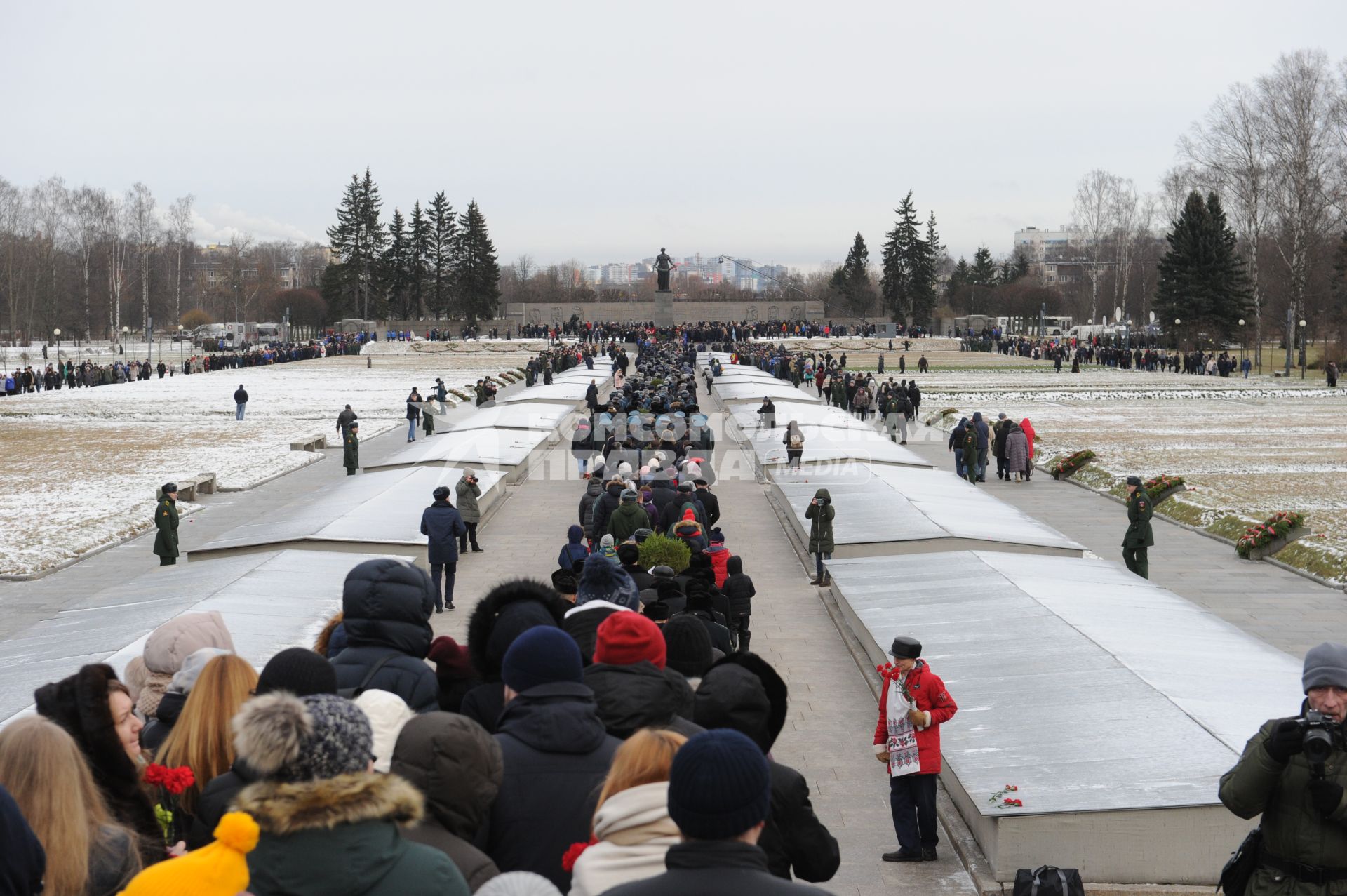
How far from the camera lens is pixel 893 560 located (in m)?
16.4

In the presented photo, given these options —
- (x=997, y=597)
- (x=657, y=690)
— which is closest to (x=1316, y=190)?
(x=997, y=597)

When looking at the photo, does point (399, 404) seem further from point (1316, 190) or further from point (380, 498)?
point (1316, 190)

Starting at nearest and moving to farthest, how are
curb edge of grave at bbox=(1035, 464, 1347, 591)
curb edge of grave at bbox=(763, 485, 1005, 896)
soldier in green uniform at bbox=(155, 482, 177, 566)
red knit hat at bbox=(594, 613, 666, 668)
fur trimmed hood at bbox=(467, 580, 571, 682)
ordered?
1. red knit hat at bbox=(594, 613, 666, 668)
2. fur trimmed hood at bbox=(467, 580, 571, 682)
3. curb edge of grave at bbox=(763, 485, 1005, 896)
4. curb edge of grave at bbox=(1035, 464, 1347, 591)
5. soldier in green uniform at bbox=(155, 482, 177, 566)

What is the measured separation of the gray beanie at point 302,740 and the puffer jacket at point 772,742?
4.51ft

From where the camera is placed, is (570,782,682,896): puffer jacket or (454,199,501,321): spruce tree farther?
(454,199,501,321): spruce tree

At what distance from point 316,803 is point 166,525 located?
15.7m

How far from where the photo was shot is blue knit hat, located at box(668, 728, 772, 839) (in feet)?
10.3

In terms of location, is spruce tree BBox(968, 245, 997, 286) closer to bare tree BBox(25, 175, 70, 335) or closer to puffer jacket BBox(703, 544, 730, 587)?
bare tree BBox(25, 175, 70, 335)

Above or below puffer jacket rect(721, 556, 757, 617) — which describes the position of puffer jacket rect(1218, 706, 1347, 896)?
above

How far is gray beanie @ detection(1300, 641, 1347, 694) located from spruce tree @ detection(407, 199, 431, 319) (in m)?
112

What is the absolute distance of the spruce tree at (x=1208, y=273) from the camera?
2872 inches

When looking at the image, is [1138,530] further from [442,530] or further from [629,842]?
[629,842]

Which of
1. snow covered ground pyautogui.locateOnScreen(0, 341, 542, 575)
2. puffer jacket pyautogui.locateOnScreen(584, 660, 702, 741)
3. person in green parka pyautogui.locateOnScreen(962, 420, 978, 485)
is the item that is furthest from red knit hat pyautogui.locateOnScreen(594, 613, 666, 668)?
person in green parka pyautogui.locateOnScreen(962, 420, 978, 485)

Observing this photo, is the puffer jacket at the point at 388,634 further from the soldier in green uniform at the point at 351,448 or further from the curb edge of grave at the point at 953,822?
the soldier in green uniform at the point at 351,448
